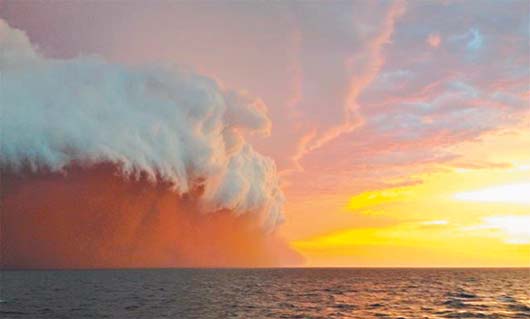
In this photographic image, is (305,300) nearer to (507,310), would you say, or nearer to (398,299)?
(398,299)

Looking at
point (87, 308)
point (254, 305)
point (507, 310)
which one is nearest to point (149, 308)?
point (87, 308)

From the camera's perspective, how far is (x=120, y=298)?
2272 inches

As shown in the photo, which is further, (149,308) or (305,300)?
(305,300)

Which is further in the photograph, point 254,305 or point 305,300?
point 305,300

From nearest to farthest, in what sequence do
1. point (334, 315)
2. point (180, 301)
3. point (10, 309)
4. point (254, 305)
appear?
point (334, 315)
point (10, 309)
point (254, 305)
point (180, 301)

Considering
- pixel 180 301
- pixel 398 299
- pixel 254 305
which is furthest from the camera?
pixel 398 299

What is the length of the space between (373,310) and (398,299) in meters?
13.5

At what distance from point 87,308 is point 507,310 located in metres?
38.8

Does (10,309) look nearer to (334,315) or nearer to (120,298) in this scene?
(120,298)

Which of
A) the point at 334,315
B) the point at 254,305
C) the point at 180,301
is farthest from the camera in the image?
the point at 180,301

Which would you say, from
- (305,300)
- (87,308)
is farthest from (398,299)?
(87,308)

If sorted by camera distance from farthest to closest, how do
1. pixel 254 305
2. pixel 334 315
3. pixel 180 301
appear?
1. pixel 180 301
2. pixel 254 305
3. pixel 334 315

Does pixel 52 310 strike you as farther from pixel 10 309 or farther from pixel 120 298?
pixel 120 298

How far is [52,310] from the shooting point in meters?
44.9
